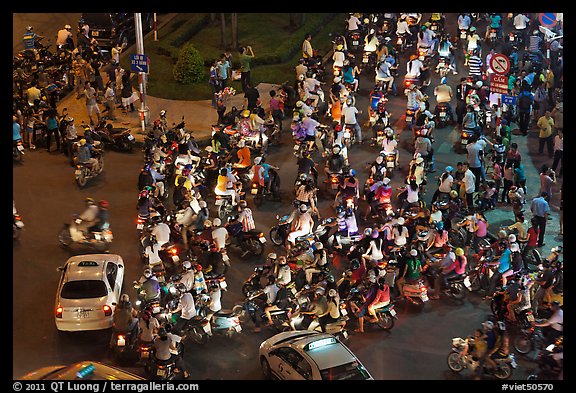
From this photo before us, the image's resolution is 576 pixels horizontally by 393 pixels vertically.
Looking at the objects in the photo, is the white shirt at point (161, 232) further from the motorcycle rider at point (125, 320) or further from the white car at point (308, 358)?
the white car at point (308, 358)

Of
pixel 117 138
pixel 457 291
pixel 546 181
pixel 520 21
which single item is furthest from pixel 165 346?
pixel 520 21

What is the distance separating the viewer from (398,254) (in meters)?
24.4

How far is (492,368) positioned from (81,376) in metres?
7.93

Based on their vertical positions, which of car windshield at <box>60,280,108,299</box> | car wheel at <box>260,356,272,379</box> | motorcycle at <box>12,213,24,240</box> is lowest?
car wheel at <box>260,356,272,379</box>

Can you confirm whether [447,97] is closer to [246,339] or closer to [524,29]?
[524,29]

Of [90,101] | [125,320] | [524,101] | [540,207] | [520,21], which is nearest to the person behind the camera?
[125,320]

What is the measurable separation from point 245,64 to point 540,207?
13.2 m

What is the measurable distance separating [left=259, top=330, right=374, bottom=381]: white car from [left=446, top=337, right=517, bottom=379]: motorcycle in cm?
219

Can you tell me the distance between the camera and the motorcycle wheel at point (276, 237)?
86.1 ft

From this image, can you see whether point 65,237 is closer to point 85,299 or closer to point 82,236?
point 82,236

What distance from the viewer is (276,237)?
2628cm

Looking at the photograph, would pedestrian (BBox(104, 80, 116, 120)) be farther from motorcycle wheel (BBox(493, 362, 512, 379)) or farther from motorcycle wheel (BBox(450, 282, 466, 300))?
motorcycle wheel (BBox(493, 362, 512, 379))

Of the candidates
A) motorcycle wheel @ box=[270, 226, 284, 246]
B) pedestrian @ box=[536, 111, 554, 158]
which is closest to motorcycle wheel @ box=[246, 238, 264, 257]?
motorcycle wheel @ box=[270, 226, 284, 246]

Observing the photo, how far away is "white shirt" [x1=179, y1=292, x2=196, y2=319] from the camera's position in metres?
22.0
